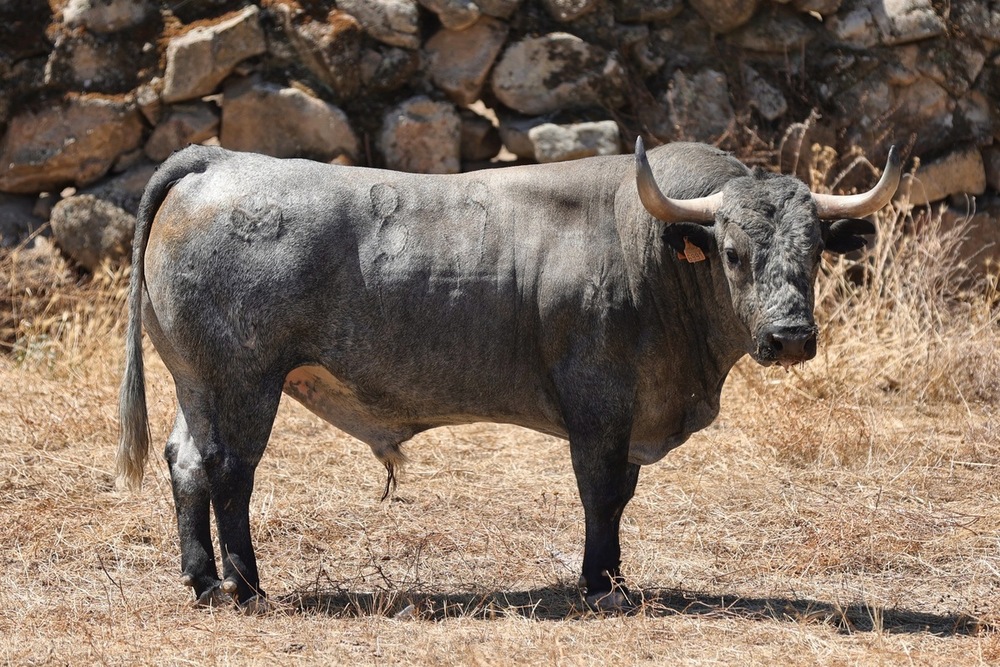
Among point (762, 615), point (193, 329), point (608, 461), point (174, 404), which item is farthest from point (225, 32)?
point (762, 615)

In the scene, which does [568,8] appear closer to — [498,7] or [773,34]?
[498,7]

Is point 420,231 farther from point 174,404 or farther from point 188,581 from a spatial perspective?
point 174,404

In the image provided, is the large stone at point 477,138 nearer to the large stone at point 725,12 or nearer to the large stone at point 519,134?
the large stone at point 519,134

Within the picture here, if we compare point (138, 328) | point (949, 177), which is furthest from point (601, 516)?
point (949, 177)

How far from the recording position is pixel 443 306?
528cm

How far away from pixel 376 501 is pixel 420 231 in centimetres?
201

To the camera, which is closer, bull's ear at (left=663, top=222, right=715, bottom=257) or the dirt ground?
the dirt ground

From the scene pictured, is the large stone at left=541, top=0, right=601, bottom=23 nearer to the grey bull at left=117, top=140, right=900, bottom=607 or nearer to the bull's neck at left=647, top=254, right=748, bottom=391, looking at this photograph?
the grey bull at left=117, top=140, right=900, bottom=607

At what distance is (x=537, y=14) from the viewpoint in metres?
9.36

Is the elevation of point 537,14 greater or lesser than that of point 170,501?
greater

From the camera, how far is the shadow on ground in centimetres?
504

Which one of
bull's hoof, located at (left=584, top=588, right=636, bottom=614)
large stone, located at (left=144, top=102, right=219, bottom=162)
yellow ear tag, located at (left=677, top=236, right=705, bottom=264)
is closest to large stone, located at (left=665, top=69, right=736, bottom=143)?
large stone, located at (left=144, top=102, right=219, bottom=162)

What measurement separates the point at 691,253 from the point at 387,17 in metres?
4.77

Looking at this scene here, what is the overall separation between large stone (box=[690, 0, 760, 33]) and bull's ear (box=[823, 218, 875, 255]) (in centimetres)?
445
